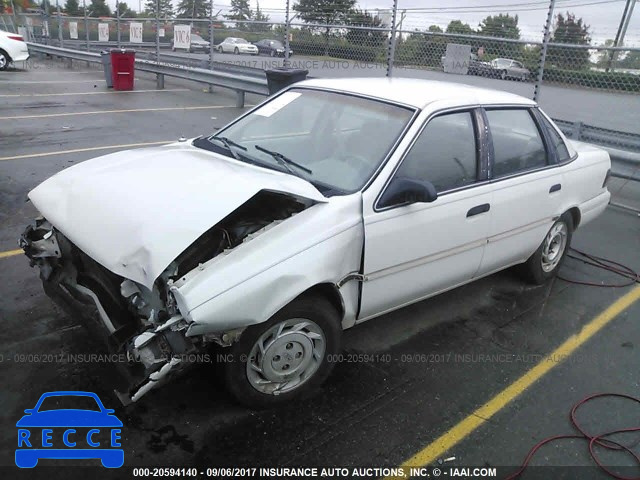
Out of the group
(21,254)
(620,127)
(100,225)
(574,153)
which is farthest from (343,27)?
(100,225)

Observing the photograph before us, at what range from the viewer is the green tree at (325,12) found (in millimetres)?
11993

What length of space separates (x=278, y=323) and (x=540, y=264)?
2.83 meters

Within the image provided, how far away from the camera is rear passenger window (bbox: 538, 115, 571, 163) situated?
15.0ft

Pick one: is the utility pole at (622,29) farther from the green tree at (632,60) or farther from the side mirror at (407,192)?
the side mirror at (407,192)

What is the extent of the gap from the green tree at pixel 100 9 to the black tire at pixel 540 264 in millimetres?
32359

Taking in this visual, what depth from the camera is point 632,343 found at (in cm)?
407

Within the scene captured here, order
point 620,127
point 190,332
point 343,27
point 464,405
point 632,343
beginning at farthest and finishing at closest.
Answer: point 343,27
point 620,127
point 632,343
point 464,405
point 190,332

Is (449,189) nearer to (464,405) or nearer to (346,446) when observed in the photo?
(464,405)

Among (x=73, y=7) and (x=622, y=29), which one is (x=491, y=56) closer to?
(x=622, y=29)

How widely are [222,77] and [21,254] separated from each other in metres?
9.40

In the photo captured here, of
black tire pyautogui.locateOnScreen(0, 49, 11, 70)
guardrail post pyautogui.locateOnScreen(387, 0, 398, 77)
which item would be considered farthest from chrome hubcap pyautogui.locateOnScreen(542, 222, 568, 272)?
black tire pyautogui.locateOnScreen(0, 49, 11, 70)

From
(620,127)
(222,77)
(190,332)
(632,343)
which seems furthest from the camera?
(222,77)

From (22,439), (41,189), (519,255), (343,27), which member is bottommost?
(22,439)

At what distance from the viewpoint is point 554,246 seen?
191 inches
